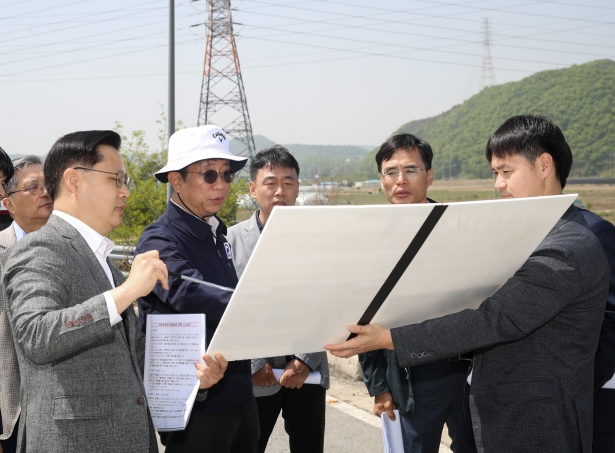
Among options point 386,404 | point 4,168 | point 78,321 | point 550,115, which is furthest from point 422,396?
point 550,115

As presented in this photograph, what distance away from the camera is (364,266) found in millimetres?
1897

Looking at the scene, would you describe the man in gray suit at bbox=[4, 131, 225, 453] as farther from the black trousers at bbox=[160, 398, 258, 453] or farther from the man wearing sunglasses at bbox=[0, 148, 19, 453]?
the man wearing sunglasses at bbox=[0, 148, 19, 453]

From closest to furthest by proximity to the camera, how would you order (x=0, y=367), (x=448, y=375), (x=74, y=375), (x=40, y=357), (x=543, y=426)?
(x=40, y=357) → (x=74, y=375) → (x=543, y=426) → (x=0, y=367) → (x=448, y=375)

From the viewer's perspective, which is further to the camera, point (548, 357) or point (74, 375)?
point (548, 357)

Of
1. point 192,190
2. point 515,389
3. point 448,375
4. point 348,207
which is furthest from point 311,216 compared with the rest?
point 448,375

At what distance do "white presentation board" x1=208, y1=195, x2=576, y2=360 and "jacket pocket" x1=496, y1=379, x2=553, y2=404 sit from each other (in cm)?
33

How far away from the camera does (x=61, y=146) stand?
90.9 inches

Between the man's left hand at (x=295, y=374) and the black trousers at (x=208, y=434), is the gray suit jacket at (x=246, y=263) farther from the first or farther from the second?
the black trousers at (x=208, y=434)

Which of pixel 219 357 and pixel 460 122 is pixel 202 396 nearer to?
pixel 219 357

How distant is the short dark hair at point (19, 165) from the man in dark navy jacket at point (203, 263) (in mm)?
1503

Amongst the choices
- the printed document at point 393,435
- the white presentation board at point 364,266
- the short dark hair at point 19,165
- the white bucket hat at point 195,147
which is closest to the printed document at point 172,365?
the white presentation board at point 364,266

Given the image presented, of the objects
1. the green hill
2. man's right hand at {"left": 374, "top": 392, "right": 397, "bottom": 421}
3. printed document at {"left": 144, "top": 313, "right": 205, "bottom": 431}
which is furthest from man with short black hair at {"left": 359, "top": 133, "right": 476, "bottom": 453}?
the green hill

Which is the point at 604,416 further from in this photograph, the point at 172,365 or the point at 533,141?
the point at 172,365

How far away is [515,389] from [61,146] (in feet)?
6.10
